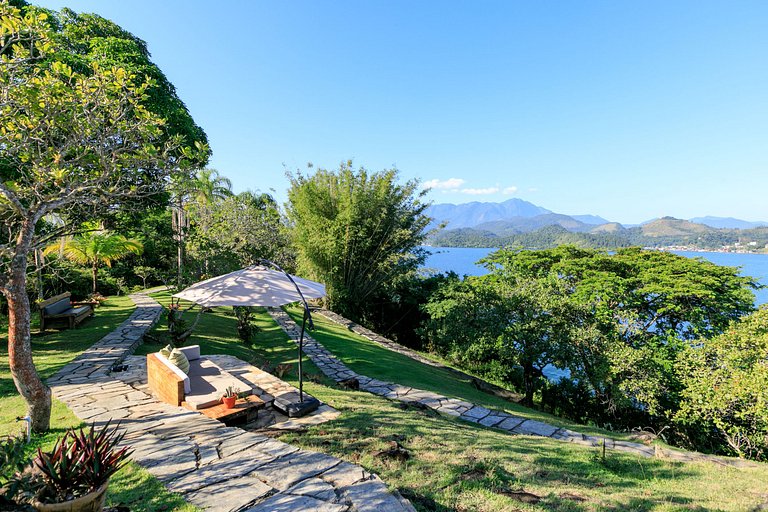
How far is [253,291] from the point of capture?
541 centimetres

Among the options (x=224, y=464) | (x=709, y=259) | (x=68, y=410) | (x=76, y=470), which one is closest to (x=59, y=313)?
(x=68, y=410)

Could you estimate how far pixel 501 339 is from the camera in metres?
10.5

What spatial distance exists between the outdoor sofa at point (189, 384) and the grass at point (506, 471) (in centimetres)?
135

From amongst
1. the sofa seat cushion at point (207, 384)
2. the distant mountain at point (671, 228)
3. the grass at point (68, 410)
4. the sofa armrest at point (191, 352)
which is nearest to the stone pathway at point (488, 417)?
the sofa seat cushion at point (207, 384)

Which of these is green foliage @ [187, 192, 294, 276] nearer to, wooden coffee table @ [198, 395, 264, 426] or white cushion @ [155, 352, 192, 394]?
white cushion @ [155, 352, 192, 394]

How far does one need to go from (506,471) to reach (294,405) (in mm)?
2673

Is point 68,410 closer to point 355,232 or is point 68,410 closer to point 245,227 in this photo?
point 355,232

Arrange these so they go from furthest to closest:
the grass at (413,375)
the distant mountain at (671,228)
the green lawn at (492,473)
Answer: the distant mountain at (671,228) < the grass at (413,375) < the green lawn at (492,473)

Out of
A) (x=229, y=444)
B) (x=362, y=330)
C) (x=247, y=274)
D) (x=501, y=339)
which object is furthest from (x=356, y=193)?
(x=229, y=444)

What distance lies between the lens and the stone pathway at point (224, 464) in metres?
2.65

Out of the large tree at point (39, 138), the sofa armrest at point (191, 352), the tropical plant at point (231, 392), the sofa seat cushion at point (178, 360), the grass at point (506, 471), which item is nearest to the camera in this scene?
the grass at point (506, 471)

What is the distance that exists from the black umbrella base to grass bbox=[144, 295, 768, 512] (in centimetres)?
44

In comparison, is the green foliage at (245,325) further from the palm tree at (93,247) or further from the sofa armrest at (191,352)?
the palm tree at (93,247)

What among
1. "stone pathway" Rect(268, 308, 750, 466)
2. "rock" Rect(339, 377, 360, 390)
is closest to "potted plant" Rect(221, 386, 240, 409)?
"rock" Rect(339, 377, 360, 390)
